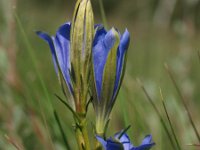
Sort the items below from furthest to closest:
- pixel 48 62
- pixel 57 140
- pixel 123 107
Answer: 1. pixel 48 62
2. pixel 57 140
3. pixel 123 107

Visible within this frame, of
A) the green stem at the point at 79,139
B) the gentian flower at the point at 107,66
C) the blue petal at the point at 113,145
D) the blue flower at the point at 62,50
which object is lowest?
the blue petal at the point at 113,145

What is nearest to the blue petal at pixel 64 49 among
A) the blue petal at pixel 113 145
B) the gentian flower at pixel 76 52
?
the gentian flower at pixel 76 52

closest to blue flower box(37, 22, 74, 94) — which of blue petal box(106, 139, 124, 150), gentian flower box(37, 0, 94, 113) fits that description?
gentian flower box(37, 0, 94, 113)

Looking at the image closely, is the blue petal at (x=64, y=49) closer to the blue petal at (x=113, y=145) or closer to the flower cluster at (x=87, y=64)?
the flower cluster at (x=87, y=64)

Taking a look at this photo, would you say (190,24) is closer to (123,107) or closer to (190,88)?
(190,88)

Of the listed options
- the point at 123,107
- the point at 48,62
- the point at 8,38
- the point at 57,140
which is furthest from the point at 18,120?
the point at 48,62

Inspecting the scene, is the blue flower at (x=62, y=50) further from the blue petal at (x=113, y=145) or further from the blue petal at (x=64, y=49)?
the blue petal at (x=113, y=145)

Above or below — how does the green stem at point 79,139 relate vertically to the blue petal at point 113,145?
above
